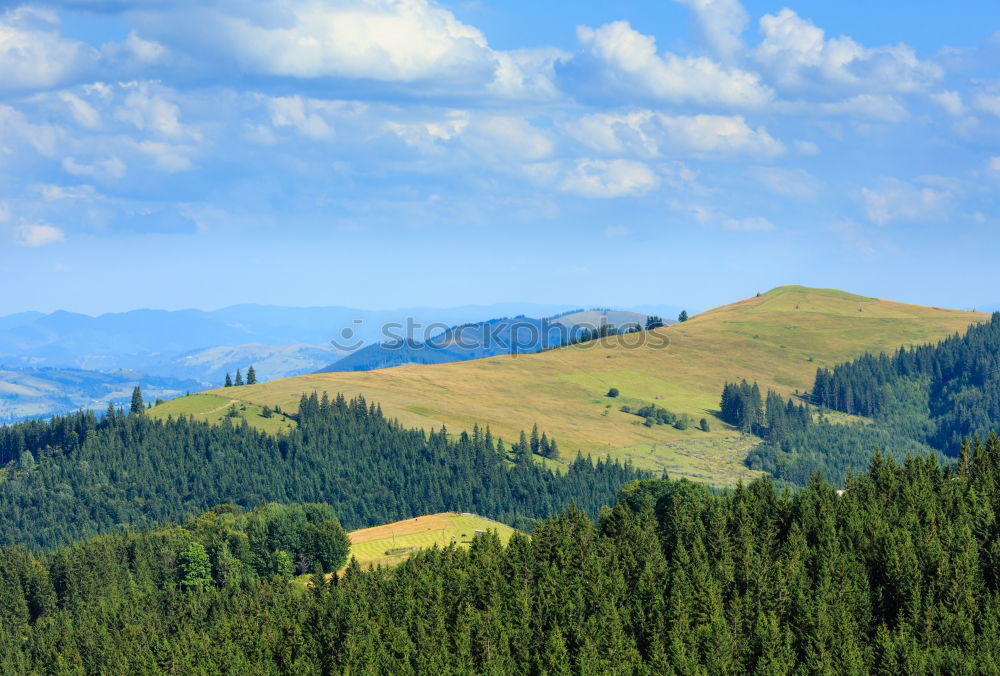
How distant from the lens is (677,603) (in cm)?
11412

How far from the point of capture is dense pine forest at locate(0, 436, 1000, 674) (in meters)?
107

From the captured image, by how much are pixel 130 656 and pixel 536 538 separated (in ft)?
181

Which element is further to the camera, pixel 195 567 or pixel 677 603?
pixel 195 567

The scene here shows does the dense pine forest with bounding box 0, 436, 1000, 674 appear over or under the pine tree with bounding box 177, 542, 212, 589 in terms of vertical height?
over

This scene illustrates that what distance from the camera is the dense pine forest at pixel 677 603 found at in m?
107

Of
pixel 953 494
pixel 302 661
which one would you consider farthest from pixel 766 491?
pixel 302 661

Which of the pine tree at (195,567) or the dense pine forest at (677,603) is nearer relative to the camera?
the dense pine forest at (677,603)

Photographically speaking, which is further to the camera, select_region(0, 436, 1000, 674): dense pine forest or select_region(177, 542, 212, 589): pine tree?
select_region(177, 542, 212, 589): pine tree

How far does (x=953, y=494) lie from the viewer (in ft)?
435

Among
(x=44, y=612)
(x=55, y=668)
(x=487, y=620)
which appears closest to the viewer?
(x=487, y=620)

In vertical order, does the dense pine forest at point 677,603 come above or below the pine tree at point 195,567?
above

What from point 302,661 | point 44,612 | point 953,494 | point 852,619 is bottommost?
point 44,612

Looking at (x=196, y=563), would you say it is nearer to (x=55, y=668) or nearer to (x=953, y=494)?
(x=55, y=668)

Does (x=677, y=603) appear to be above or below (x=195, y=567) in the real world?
above
